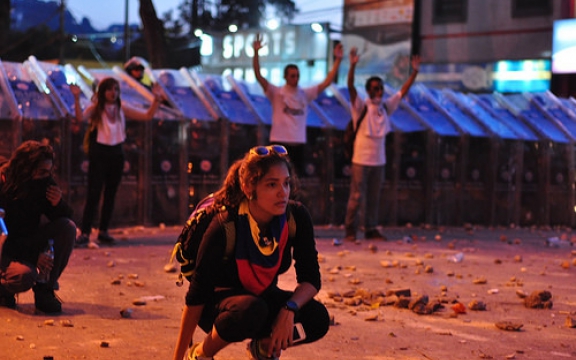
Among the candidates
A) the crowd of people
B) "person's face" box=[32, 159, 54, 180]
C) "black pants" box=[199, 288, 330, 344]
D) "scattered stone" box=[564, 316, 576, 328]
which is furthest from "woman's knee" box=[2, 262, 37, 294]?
"scattered stone" box=[564, 316, 576, 328]

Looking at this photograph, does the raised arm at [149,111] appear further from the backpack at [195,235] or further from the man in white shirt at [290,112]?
the backpack at [195,235]

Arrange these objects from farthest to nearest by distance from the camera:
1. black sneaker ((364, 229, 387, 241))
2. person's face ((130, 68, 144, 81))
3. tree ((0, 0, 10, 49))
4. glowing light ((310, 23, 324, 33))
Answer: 1. glowing light ((310, 23, 324, 33))
2. tree ((0, 0, 10, 49))
3. person's face ((130, 68, 144, 81))
4. black sneaker ((364, 229, 387, 241))

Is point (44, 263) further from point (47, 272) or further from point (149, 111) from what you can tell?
point (149, 111)

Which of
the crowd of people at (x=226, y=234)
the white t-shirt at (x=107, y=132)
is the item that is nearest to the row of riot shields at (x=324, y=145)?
the crowd of people at (x=226, y=234)

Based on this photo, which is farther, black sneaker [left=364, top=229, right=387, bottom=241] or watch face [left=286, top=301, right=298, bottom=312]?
black sneaker [left=364, top=229, right=387, bottom=241]

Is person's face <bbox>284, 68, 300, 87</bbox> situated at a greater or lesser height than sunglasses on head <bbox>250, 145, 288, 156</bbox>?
greater

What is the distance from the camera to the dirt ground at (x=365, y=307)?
19.2 ft

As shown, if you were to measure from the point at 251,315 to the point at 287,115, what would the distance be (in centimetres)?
806

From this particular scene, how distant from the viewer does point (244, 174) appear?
458cm

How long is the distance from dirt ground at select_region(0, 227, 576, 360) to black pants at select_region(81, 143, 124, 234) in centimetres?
44

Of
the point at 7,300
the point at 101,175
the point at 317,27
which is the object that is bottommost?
the point at 7,300

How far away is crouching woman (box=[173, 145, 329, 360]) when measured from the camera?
4.45 m

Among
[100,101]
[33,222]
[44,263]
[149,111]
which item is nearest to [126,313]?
[44,263]

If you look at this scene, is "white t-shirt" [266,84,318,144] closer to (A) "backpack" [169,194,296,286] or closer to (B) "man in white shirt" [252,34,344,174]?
(B) "man in white shirt" [252,34,344,174]
